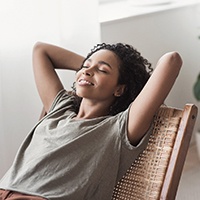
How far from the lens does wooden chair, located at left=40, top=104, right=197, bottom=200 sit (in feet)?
4.83

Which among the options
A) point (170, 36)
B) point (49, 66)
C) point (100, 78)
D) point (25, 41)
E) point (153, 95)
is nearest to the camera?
point (153, 95)

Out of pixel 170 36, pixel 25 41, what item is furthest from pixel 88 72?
pixel 170 36

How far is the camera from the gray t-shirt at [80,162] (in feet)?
4.99

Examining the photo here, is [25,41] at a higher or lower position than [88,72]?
higher

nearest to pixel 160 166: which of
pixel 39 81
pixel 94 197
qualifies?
pixel 94 197

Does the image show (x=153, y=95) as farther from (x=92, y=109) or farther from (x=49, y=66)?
(x=49, y=66)

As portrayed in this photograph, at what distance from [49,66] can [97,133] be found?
403 millimetres

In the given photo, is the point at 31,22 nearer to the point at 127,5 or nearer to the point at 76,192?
the point at 76,192

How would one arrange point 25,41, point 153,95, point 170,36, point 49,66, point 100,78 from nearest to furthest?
point 153,95 < point 100,78 < point 49,66 < point 25,41 < point 170,36

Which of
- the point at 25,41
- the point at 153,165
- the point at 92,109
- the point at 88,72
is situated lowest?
the point at 153,165

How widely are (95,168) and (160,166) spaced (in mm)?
177

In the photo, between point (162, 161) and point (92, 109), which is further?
point (92, 109)

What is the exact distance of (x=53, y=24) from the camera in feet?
6.91

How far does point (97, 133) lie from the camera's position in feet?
5.10
